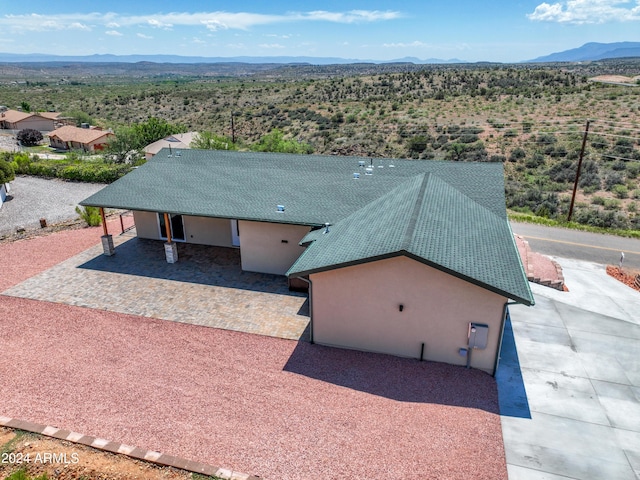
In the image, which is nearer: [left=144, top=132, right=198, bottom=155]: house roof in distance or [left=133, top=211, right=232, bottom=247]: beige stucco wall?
[left=133, top=211, right=232, bottom=247]: beige stucco wall

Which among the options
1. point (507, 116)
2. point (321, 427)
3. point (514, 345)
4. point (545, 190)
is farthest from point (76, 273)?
point (507, 116)

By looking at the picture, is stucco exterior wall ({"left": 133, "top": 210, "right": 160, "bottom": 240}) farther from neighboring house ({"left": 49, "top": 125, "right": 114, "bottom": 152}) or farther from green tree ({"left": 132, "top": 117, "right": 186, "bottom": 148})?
neighboring house ({"left": 49, "top": 125, "right": 114, "bottom": 152})

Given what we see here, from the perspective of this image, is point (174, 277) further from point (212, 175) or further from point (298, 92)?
point (298, 92)

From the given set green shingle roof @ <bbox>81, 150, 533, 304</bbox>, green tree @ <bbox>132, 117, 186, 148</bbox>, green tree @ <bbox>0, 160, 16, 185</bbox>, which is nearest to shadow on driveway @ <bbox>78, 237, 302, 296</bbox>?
green shingle roof @ <bbox>81, 150, 533, 304</bbox>

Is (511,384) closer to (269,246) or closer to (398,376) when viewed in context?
(398,376)

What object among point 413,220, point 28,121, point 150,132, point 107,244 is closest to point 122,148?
point 150,132


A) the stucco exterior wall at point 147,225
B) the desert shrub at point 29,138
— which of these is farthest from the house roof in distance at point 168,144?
the desert shrub at point 29,138

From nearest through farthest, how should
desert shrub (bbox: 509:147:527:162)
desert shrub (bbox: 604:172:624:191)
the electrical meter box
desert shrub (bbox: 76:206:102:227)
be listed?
the electrical meter box
desert shrub (bbox: 76:206:102:227)
desert shrub (bbox: 604:172:624:191)
desert shrub (bbox: 509:147:527:162)
